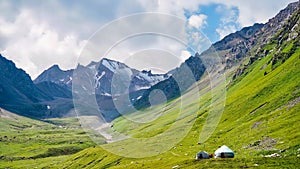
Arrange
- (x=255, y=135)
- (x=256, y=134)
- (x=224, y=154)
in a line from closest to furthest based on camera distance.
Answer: (x=224, y=154), (x=255, y=135), (x=256, y=134)

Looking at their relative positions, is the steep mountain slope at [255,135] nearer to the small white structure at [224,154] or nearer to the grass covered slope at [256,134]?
the grass covered slope at [256,134]

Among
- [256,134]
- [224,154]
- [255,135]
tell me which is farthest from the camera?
[256,134]

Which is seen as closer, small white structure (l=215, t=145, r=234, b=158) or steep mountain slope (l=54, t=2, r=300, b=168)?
steep mountain slope (l=54, t=2, r=300, b=168)

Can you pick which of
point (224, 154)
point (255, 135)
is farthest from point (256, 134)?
point (224, 154)

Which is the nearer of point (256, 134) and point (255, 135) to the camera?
point (255, 135)

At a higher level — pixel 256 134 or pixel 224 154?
pixel 256 134

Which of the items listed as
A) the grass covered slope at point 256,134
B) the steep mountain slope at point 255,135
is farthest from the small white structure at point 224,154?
the steep mountain slope at point 255,135

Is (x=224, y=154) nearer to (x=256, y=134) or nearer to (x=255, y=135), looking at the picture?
(x=255, y=135)

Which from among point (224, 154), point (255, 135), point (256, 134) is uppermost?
point (256, 134)

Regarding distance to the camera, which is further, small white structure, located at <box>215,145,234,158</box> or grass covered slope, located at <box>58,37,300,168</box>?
small white structure, located at <box>215,145,234,158</box>

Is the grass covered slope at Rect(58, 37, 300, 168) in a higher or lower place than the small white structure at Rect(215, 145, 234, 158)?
higher

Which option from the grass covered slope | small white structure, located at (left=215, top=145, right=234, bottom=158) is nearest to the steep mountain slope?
the grass covered slope

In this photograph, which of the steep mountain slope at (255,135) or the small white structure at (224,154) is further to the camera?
the small white structure at (224,154)

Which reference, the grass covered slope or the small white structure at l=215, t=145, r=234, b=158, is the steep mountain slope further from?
the small white structure at l=215, t=145, r=234, b=158
